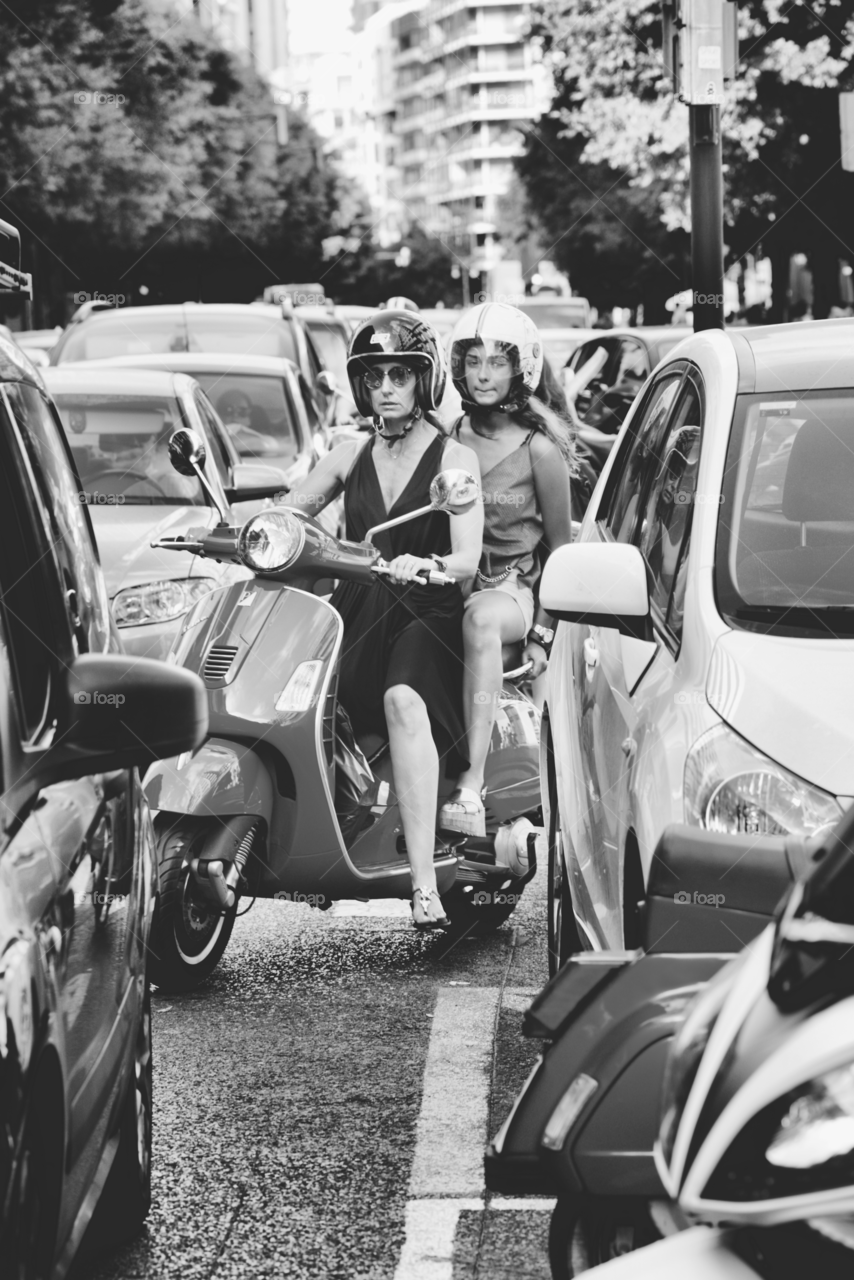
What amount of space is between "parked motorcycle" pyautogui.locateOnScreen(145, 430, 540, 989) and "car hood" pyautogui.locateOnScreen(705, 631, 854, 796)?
166cm

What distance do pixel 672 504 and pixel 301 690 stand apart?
1474 millimetres

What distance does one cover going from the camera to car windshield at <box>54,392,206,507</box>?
9.45 metres

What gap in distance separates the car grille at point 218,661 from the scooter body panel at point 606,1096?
3544 millimetres

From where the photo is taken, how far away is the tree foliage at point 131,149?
3725cm

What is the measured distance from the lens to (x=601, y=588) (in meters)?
4.14

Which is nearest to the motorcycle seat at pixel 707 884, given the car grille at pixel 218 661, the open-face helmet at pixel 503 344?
the car grille at pixel 218 661

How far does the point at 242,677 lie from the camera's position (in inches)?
223

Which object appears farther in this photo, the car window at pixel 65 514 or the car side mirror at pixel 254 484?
the car side mirror at pixel 254 484

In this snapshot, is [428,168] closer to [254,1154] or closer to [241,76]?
[241,76]

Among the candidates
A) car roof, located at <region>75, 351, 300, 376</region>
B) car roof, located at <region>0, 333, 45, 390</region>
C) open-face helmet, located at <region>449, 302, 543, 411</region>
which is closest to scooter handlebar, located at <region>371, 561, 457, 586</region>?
open-face helmet, located at <region>449, 302, 543, 411</region>

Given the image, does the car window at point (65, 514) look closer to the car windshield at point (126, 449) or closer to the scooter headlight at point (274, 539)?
the scooter headlight at point (274, 539)

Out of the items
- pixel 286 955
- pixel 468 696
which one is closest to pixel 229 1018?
pixel 286 955

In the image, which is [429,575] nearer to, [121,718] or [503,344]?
[503,344]

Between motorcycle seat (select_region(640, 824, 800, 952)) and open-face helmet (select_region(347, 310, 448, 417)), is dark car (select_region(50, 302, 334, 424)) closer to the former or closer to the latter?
open-face helmet (select_region(347, 310, 448, 417))
